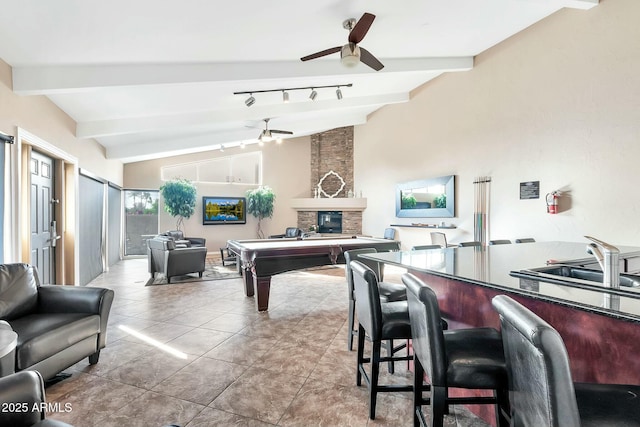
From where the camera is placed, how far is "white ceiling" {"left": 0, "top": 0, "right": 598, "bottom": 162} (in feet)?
8.42

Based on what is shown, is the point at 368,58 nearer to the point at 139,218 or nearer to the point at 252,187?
the point at 252,187

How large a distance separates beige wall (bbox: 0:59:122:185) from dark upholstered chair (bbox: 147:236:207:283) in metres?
1.86

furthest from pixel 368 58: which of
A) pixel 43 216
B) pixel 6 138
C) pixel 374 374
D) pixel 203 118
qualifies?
pixel 43 216

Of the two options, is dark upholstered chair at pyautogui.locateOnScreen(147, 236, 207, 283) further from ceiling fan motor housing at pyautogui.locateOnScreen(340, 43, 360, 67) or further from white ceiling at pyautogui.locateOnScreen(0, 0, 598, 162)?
ceiling fan motor housing at pyautogui.locateOnScreen(340, 43, 360, 67)

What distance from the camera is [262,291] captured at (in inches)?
161

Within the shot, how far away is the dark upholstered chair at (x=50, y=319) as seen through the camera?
2.09 metres

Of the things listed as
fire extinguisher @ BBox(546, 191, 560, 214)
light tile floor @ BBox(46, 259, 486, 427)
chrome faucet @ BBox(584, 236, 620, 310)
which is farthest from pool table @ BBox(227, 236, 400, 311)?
chrome faucet @ BBox(584, 236, 620, 310)

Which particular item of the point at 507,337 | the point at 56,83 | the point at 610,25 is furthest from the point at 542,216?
the point at 56,83

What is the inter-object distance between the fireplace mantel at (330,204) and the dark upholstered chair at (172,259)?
4.19m

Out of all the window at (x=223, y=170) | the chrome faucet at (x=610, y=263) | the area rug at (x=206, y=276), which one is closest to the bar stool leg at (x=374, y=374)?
the chrome faucet at (x=610, y=263)

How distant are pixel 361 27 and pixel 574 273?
2723mm

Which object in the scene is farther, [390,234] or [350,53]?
[390,234]

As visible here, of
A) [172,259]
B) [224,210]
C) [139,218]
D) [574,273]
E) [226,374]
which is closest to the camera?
[574,273]

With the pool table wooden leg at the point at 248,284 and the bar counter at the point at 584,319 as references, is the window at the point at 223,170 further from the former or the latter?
the bar counter at the point at 584,319
